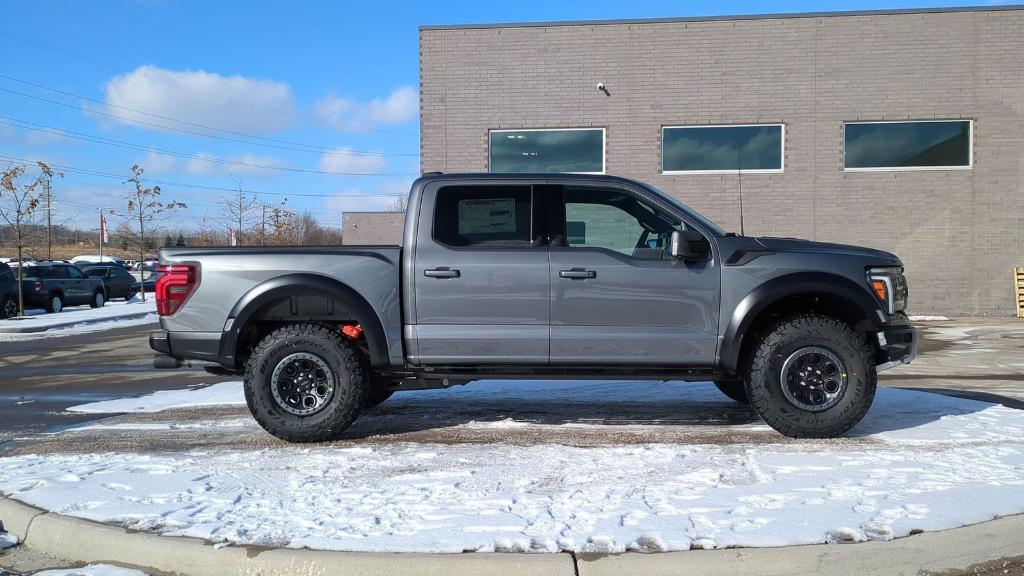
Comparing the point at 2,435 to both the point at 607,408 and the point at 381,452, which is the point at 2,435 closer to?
the point at 381,452

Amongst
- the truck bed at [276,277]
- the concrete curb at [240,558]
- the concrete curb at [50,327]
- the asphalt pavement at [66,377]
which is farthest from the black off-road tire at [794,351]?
the concrete curb at [50,327]

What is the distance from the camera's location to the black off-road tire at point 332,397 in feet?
17.0

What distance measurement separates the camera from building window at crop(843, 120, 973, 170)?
16.6 m

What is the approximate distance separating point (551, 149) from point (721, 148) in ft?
13.4

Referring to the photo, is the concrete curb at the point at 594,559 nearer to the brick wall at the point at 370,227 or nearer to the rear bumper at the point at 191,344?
the rear bumper at the point at 191,344

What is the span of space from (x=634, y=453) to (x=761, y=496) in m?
1.11

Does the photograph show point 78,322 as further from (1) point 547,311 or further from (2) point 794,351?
(2) point 794,351

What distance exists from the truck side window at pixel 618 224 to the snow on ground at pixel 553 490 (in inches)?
58.3

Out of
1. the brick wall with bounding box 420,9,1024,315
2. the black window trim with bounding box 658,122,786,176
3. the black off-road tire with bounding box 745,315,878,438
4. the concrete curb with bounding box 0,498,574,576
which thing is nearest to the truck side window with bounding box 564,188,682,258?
the black off-road tire with bounding box 745,315,878,438

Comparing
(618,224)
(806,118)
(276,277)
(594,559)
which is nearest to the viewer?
(594,559)

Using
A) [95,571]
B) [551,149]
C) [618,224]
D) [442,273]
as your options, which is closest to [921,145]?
[551,149]

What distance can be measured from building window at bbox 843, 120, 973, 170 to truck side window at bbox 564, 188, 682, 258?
44.2 feet

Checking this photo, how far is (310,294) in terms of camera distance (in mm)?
5219

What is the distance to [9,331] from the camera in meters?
17.7
